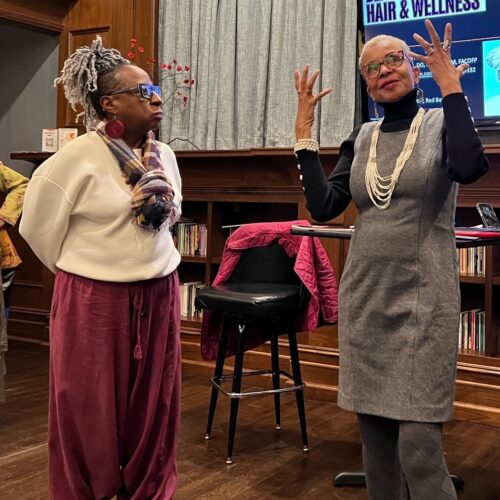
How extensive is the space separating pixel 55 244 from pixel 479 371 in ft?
7.28

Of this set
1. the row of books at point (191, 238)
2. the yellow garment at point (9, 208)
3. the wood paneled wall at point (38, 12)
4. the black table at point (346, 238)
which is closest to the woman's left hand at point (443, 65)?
the black table at point (346, 238)

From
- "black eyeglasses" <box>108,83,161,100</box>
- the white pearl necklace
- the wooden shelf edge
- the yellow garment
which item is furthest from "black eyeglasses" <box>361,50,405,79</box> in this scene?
the yellow garment

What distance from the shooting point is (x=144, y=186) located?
6.39 ft

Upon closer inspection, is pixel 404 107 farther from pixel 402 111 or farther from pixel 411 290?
pixel 411 290

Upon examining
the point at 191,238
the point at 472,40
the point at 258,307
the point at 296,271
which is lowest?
the point at 258,307

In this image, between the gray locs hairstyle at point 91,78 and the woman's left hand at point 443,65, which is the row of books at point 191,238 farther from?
the woman's left hand at point 443,65

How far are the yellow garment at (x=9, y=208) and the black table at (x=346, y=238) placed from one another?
5.73 ft

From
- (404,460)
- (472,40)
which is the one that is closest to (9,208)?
(472,40)

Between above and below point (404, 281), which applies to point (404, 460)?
below

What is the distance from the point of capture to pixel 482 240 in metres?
1.98

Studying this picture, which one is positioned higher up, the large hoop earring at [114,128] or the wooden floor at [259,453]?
the large hoop earring at [114,128]

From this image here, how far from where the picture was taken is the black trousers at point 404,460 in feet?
5.37

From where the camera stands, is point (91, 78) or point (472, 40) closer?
point (91, 78)

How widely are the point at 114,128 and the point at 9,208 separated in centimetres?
182
